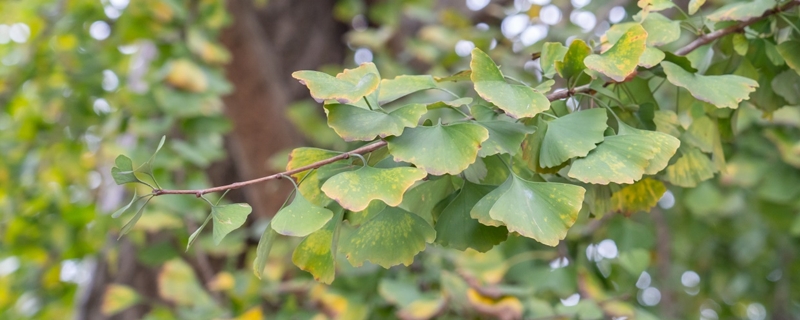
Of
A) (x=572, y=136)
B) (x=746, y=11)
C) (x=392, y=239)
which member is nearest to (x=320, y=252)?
(x=392, y=239)

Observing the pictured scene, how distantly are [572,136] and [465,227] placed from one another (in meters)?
0.08

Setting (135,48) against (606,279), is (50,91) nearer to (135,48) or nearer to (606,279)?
(135,48)

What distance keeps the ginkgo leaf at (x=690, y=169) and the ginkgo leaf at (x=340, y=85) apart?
22cm

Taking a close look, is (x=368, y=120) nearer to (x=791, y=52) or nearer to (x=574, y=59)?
(x=574, y=59)

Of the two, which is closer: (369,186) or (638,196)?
(369,186)

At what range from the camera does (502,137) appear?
36 cm

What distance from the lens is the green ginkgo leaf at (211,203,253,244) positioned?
337 mm

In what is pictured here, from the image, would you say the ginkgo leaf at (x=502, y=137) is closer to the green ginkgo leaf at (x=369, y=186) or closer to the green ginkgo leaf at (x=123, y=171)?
the green ginkgo leaf at (x=369, y=186)

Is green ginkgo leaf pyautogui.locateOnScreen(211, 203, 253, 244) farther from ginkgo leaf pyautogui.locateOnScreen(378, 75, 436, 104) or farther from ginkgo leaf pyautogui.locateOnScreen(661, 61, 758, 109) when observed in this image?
ginkgo leaf pyautogui.locateOnScreen(661, 61, 758, 109)

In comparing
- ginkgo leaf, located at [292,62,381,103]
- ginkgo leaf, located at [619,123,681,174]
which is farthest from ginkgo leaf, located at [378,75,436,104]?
ginkgo leaf, located at [619,123,681,174]

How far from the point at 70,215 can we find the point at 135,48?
0.47 metres

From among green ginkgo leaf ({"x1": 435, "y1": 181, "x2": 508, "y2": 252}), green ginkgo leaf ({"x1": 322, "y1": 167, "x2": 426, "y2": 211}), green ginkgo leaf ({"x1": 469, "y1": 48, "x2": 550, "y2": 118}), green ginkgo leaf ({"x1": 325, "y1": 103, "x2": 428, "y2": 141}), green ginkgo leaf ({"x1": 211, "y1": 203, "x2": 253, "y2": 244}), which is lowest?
green ginkgo leaf ({"x1": 435, "y1": 181, "x2": 508, "y2": 252})

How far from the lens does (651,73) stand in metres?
0.43

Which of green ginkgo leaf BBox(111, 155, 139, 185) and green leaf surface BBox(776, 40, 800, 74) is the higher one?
green ginkgo leaf BBox(111, 155, 139, 185)
